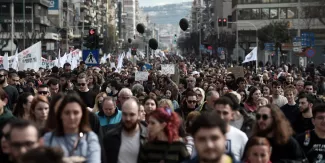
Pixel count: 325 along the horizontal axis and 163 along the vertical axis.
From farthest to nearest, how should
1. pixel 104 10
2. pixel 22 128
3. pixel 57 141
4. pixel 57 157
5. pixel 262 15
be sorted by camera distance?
1. pixel 104 10
2. pixel 262 15
3. pixel 57 141
4. pixel 22 128
5. pixel 57 157

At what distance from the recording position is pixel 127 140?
8000mm

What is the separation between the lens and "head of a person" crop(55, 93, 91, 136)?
6.90 metres

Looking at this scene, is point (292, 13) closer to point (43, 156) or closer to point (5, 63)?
point (5, 63)

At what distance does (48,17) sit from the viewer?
11288 centimetres

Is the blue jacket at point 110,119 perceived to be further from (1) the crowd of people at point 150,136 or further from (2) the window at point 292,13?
(2) the window at point 292,13

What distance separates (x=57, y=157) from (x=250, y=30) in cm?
9033

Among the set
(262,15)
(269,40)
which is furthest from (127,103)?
(262,15)

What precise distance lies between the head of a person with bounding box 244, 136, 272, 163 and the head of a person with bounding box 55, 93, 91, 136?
1457 mm

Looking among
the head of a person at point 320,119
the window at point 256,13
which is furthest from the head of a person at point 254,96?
the window at point 256,13

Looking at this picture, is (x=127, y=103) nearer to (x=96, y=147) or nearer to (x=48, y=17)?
(x=96, y=147)

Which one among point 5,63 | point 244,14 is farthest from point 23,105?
point 244,14

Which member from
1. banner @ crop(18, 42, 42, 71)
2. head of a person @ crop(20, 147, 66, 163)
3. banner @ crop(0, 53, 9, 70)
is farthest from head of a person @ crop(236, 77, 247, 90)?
head of a person @ crop(20, 147, 66, 163)

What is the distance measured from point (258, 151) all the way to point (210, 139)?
1.82 m

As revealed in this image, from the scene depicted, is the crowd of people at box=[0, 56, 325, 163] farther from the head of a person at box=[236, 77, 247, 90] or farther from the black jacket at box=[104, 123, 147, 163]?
the head of a person at box=[236, 77, 247, 90]
